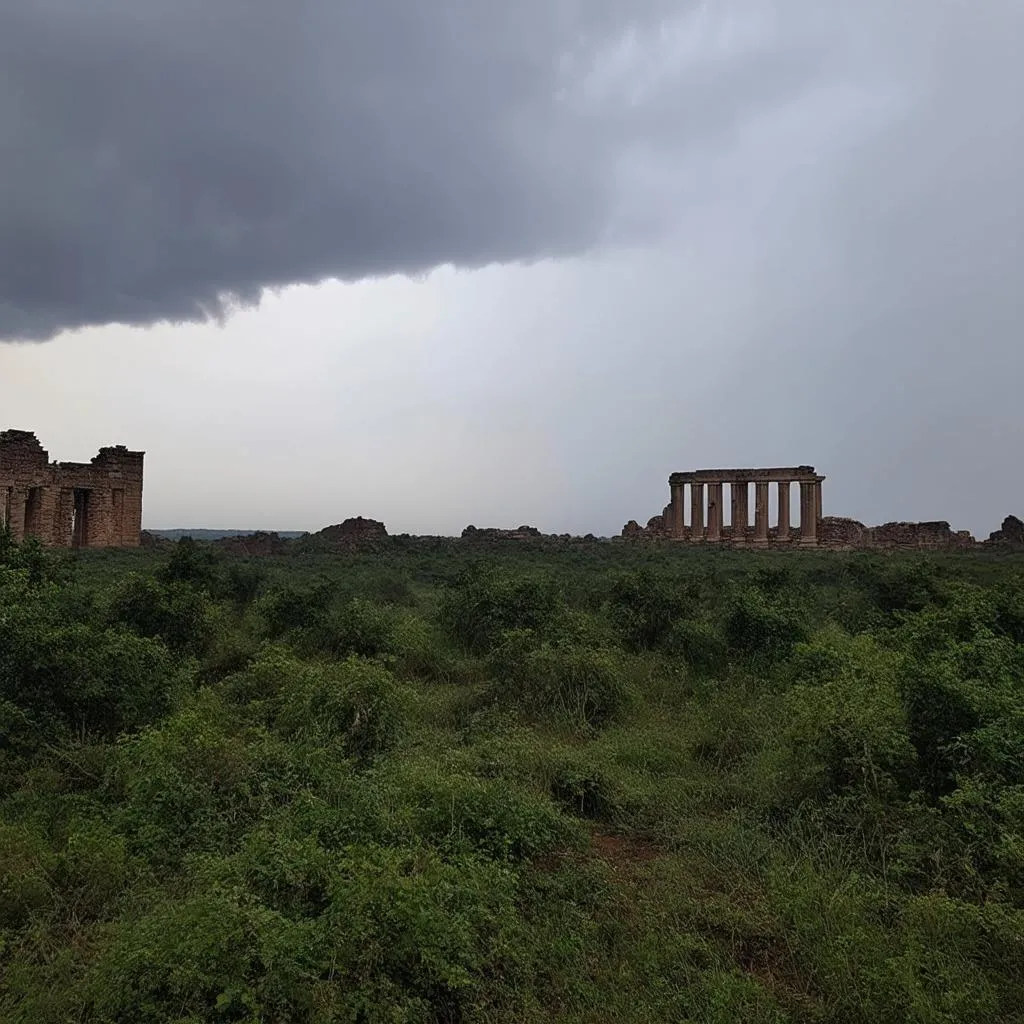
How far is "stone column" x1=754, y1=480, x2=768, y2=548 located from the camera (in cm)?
4431

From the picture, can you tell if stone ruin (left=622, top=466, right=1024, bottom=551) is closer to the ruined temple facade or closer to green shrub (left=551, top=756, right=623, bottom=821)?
the ruined temple facade

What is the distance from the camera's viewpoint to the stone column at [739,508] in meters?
45.5

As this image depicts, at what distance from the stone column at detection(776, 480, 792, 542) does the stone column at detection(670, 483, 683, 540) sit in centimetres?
598

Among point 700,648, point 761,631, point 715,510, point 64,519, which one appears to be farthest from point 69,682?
point 715,510

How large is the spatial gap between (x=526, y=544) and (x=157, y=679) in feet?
109

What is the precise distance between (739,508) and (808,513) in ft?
12.9

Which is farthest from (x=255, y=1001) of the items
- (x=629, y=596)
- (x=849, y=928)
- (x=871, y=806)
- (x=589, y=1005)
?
(x=629, y=596)

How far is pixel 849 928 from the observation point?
4098mm

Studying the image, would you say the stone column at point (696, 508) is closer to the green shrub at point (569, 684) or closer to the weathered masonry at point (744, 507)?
the weathered masonry at point (744, 507)

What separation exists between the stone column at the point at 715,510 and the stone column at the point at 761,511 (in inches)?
89.0

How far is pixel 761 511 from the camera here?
45094 millimetres

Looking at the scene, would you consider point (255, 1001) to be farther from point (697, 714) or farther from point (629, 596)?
point (629, 596)

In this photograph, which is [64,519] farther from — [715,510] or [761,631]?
[715,510]

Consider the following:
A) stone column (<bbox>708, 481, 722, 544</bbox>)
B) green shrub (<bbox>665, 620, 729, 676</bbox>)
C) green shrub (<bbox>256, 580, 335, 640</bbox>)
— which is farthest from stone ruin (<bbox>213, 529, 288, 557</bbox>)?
green shrub (<bbox>665, 620, 729, 676</bbox>)
